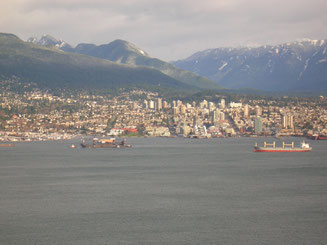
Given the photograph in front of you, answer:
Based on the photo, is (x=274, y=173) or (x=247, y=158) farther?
(x=247, y=158)

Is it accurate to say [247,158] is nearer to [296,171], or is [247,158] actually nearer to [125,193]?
[296,171]

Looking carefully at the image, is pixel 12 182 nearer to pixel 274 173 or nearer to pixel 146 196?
pixel 146 196

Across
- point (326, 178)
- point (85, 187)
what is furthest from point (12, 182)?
point (326, 178)

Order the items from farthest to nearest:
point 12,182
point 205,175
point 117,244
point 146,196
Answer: point 205,175 < point 12,182 < point 146,196 < point 117,244

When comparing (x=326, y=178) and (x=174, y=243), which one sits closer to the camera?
(x=174, y=243)

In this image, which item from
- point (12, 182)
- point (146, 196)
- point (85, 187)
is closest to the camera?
point (146, 196)

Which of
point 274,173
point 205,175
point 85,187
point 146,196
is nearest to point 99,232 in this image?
point 146,196
